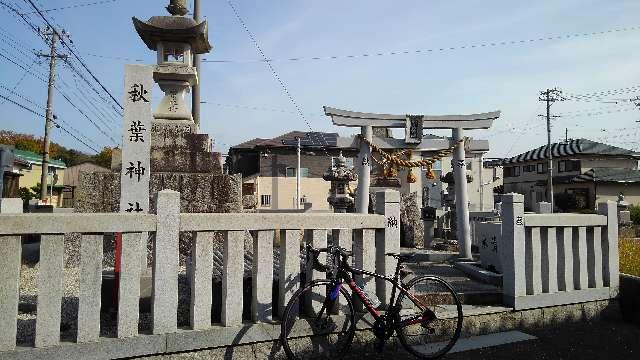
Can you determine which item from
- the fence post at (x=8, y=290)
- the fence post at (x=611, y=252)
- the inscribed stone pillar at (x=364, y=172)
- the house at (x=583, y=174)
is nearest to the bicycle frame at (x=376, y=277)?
the fence post at (x=8, y=290)

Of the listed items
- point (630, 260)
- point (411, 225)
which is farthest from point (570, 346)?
point (411, 225)

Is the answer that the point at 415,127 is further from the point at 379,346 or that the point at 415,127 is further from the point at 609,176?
the point at 609,176

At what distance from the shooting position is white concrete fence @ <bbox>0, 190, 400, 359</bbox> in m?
3.26

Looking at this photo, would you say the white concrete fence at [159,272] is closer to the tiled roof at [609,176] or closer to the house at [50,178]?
the house at [50,178]

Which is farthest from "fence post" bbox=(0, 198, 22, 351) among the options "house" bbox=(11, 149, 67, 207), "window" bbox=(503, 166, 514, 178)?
"window" bbox=(503, 166, 514, 178)

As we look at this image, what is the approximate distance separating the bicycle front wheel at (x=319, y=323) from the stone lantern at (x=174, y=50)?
20.1 ft

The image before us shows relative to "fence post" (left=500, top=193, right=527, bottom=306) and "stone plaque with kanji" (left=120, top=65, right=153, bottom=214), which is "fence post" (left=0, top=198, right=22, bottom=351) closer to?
"stone plaque with kanji" (left=120, top=65, right=153, bottom=214)

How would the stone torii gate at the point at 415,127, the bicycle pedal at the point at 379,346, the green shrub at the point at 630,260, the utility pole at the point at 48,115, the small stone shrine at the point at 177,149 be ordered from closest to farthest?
1. the bicycle pedal at the point at 379,346
2. the green shrub at the point at 630,260
3. the small stone shrine at the point at 177,149
4. the stone torii gate at the point at 415,127
5. the utility pole at the point at 48,115

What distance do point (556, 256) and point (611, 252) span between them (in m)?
1.11

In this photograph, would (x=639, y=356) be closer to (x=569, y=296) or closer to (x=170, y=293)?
(x=569, y=296)

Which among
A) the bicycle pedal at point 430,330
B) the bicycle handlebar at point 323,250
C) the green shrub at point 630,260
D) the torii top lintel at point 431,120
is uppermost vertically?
the torii top lintel at point 431,120

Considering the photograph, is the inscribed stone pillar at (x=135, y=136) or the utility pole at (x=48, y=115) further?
the utility pole at (x=48, y=115)

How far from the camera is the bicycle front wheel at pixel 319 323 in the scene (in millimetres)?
4000

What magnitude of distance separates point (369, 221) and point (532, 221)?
8.03ft
